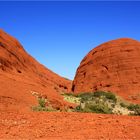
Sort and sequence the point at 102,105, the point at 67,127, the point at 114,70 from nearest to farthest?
the point at 67,127 → the point at 102,105 → the point at 114,70

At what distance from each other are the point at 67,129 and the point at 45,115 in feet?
7.15

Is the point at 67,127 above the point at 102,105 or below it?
below

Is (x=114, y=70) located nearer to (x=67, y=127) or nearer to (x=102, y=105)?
(x=102, y=105)

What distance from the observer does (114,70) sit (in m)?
42.5

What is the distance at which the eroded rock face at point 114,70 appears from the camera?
40344 millimetres

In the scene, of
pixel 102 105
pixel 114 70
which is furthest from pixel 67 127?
pixel 114 70

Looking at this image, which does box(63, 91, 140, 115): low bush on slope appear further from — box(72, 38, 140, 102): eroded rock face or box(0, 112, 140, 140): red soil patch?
box(72, 38, 140, 102): eroded rock face

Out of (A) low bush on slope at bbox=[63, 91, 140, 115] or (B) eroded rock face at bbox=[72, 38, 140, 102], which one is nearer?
(A) low bush on slope at bbox=[63, 91, 140, 115]

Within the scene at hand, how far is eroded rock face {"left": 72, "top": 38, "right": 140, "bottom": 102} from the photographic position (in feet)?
132

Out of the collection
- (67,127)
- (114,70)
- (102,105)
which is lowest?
(67,127)

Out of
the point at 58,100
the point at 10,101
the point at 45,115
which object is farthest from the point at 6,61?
the point at 45,115

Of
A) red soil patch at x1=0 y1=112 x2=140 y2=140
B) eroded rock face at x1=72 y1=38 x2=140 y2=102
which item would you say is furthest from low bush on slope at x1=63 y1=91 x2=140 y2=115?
eroded rock face at x1=72 y1=38 x2=140 y2=102

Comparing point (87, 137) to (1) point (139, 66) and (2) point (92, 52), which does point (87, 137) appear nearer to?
(1) point (139, 66)

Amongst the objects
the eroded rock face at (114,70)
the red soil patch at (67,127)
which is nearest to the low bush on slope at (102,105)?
the red soil patch at (67,127)
